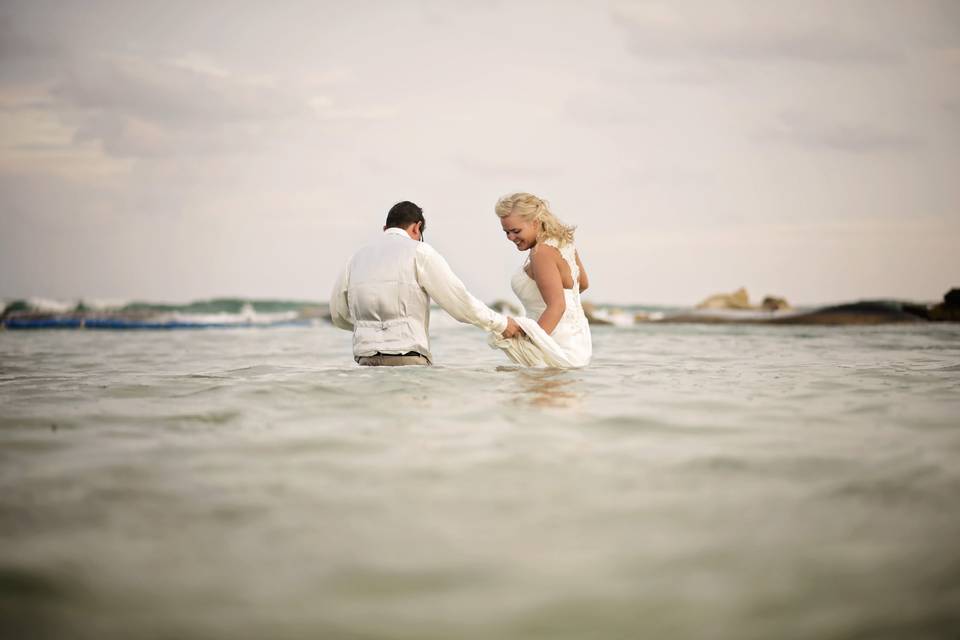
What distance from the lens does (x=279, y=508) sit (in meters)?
2.13

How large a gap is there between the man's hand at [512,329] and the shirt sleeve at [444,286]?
0.22 metres

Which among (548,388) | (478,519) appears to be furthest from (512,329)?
(478,519)

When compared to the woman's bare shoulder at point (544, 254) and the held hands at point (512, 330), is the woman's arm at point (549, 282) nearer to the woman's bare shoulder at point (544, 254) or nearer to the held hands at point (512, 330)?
the woman's bare shoulder at point (544, 254)

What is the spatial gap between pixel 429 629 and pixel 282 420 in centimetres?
240

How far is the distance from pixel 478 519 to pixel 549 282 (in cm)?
432

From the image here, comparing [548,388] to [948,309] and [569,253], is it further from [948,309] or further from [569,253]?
[948,309]

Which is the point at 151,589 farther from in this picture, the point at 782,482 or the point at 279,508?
the point at 782,482

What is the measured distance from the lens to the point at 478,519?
6.69 feet

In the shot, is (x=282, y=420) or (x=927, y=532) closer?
(x=927, y=532)

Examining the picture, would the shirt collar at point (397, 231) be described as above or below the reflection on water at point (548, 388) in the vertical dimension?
above

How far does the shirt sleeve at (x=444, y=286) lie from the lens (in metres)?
5.77

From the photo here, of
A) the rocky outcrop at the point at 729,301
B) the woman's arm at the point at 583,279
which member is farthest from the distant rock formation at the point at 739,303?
the woman's arm at the point at 583,279

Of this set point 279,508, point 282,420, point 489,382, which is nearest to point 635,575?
point 279,508

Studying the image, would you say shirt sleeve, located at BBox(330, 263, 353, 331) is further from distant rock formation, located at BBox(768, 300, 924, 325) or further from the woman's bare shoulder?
distant rock formation, located at BBox(768, 300, 924, 325)
